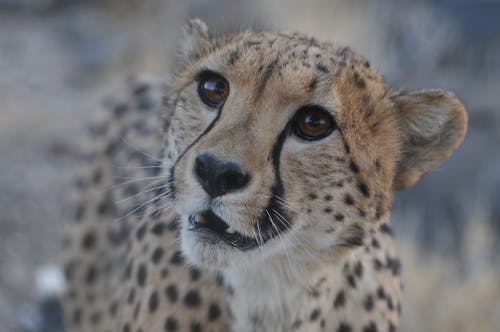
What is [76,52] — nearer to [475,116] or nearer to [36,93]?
[36,93]

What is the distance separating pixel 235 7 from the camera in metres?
5.75

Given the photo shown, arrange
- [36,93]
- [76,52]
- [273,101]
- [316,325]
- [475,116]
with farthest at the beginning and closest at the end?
[76,52] → [36,93] → [475,116] → [316,325] → [273,101]

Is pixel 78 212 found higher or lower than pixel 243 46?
lower

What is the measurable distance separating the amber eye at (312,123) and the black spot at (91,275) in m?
1.29

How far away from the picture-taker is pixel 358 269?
197 centimetres

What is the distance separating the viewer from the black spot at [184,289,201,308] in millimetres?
1984

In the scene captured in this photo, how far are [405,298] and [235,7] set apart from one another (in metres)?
2.99

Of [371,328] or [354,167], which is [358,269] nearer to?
[371,328]

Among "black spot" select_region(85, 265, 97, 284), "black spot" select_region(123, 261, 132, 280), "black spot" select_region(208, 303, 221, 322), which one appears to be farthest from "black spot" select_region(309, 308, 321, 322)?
"black spot" select_region(85, 265, 97, 284)

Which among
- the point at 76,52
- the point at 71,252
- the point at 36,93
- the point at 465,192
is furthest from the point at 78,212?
the point at 76,52

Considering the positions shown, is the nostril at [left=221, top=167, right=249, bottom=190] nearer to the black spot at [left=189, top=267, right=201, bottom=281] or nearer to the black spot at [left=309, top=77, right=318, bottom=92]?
the black spot at [left=309, top=77, right=318, bottom=92]

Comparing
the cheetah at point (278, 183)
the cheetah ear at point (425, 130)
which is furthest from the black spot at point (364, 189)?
the cheetah ear at point (425, 130)

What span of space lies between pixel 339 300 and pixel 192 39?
72 centimetres

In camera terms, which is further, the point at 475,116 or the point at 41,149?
the point at 41,149
